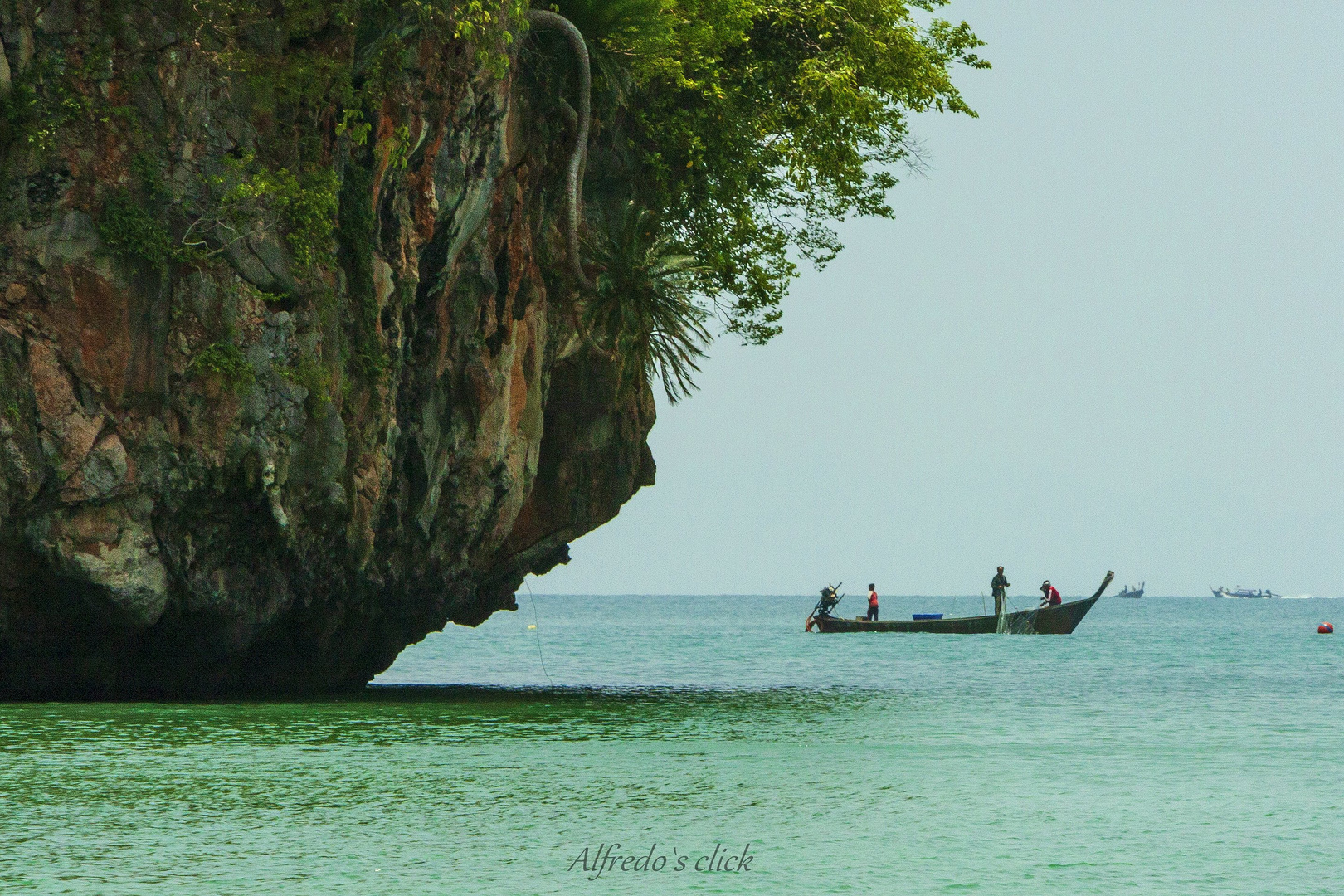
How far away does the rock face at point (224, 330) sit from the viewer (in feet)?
47.6

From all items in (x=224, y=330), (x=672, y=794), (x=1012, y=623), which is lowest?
(x=672, y=794)

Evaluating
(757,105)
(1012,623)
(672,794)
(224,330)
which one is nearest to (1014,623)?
(1012,623)

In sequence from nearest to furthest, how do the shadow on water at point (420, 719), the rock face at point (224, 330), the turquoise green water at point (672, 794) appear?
the turquoise green water at point (672, 794), the shadow on water at point (420, 719), the rock face at point (224, 330)

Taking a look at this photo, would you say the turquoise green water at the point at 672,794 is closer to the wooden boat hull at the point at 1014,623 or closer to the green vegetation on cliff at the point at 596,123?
the green vegetation on cliff at the point at 596,123

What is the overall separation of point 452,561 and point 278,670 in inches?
111

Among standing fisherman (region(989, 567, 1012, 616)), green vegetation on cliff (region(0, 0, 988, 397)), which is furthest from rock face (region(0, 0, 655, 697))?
standing fisherman (region(989, 567, 1012, 616))

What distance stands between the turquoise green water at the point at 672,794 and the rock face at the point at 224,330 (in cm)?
116

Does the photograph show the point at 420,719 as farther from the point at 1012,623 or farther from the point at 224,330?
the point at 1012,623

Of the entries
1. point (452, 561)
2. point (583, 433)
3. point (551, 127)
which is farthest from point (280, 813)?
point (583, 433)

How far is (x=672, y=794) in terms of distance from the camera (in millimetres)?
10711

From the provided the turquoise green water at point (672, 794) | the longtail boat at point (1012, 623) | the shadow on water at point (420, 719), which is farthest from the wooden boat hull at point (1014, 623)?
the shadow on water at point (420, 719)

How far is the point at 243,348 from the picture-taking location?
1535 cm

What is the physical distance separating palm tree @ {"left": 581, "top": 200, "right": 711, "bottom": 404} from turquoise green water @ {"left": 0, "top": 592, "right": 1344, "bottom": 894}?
14.3 feet

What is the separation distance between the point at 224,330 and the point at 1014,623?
3780 centimetres
